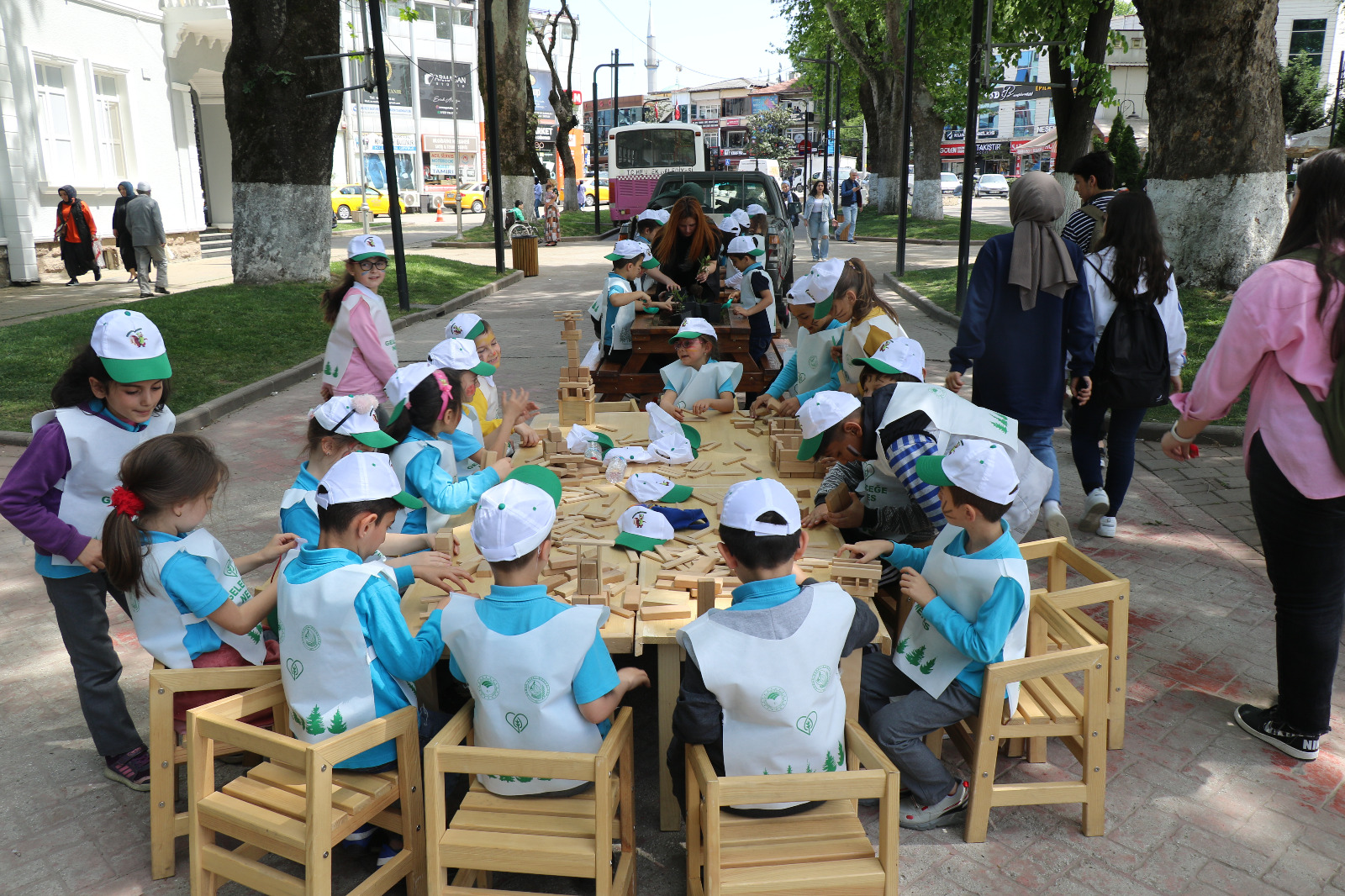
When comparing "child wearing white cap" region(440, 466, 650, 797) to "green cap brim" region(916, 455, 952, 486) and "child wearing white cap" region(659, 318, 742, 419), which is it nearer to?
"green cap brim" region(916, 455, 952, 486)

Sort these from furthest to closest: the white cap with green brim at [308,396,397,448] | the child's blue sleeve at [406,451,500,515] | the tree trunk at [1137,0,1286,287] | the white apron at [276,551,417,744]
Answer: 1. the tree trunk at [1137,0,1286,287]
2. the child's blue sleeve at [406,451,500,515]
3. the white cap with green brim at [308,396,397,448]
4. the white apron at [276,551,417,744]

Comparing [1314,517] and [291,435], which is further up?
[1314,517]

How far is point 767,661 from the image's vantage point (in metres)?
2.77

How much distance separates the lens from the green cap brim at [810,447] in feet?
14.5

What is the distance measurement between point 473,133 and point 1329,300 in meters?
64.6

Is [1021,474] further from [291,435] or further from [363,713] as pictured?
[291,435]

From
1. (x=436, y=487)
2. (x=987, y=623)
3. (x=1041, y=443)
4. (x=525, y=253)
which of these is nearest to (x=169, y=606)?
(x=436, y=487)

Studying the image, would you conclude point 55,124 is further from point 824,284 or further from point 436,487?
point 436,487

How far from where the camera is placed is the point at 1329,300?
3.43 metres

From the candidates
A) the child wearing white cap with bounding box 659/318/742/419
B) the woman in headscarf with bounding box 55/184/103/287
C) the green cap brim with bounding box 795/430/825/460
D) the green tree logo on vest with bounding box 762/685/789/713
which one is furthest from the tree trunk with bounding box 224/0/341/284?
the green tree logo on vest with bounding box 762/685/789/713

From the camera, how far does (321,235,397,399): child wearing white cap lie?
618 cm

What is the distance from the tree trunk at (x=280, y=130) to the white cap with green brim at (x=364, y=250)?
30.4 feet

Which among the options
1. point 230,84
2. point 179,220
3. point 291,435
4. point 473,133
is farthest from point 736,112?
point 291,435

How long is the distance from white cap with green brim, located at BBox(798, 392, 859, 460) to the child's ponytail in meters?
2.40
